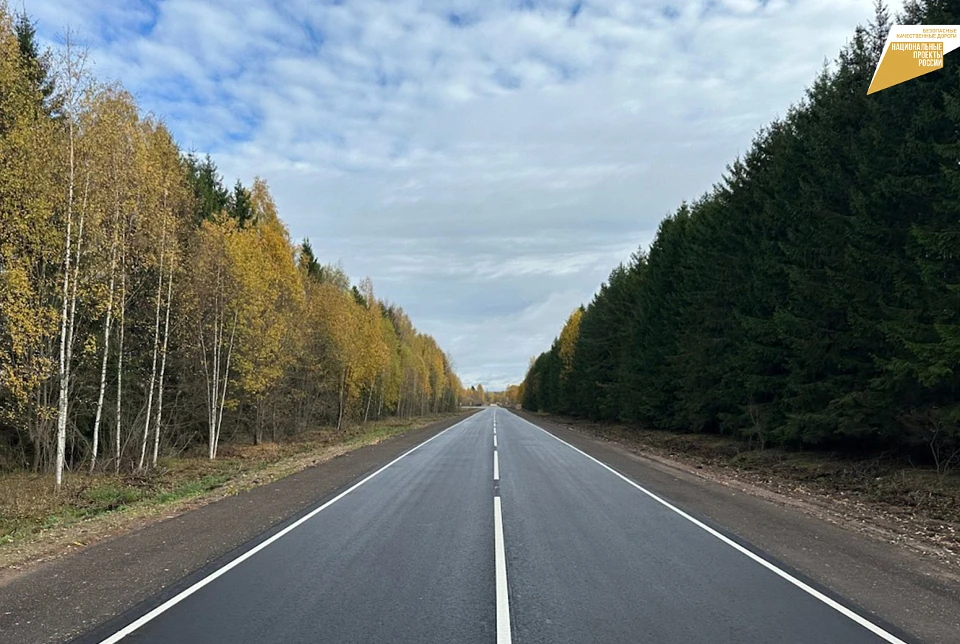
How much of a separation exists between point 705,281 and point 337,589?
24410 millimetres

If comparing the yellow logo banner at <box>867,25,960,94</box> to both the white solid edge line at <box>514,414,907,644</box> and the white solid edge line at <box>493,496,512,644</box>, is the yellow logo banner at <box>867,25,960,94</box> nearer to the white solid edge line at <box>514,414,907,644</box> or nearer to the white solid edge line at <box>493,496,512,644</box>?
the white solid edge line at <box>514,414,907,644</box>

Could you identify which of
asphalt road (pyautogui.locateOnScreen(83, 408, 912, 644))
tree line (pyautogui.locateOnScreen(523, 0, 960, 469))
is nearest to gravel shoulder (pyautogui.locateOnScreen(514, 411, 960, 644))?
asphalt road (pyautogui.locateOnScreen(83, 408, 912, 644))

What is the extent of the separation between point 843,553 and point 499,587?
193 inches

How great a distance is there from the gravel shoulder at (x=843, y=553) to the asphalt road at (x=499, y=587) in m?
0.37

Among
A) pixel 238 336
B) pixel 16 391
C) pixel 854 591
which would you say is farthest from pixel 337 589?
pixel 238 336

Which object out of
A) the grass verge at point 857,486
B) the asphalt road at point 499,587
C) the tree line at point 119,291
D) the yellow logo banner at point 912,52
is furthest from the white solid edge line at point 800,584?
the tree line at point 119,291

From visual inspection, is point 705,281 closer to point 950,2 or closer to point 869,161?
point 869,161

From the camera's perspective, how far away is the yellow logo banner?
13.7m

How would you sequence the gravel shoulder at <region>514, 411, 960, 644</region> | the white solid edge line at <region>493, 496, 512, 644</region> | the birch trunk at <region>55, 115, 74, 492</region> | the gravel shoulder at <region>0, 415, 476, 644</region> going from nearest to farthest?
the white solid edge line at <region>493, 496, 512, 644</region>
the gravel shoulder at <region>0, 415, 476, 644</region>
the gravel shoulder at <region>514, 411, 960, 644</region>
the birch trunk at <region>55, 115, 74, 492</region>

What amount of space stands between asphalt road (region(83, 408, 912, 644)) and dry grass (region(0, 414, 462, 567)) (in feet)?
11.6

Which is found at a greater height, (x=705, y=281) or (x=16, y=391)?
(x=705, y=281)

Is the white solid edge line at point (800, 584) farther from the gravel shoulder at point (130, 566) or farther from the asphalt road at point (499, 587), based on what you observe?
the gravel shoulder at point (130, 566)

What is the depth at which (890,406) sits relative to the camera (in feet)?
48.5

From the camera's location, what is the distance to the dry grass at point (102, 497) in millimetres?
9398
